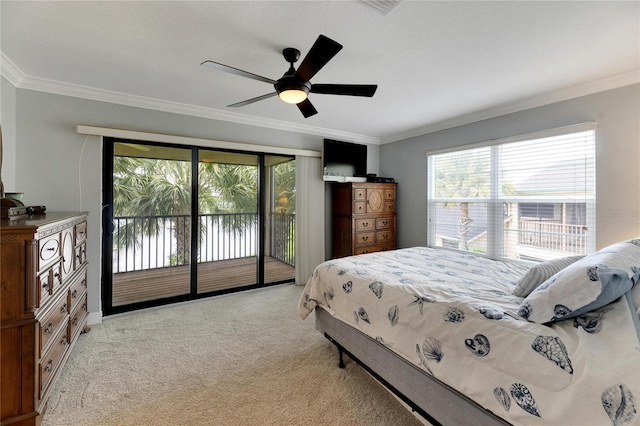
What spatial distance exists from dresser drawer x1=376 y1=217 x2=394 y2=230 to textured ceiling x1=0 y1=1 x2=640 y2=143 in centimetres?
192

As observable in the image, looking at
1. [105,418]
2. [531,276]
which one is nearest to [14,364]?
[105,418]

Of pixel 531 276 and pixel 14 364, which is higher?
pixel 531 276

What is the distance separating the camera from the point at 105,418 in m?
1.57

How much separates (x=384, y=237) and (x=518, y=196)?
75.9 inches

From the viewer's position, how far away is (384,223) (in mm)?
4445

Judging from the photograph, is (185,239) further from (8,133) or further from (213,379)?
(213,379)

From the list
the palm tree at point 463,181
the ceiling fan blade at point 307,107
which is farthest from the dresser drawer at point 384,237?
the ceiling fan blade at point 307,107

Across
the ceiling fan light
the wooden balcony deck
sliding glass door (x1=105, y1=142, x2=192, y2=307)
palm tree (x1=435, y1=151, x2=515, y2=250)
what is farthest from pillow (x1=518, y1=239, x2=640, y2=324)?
sliding glass door (x1=105, y1=142, x2=192, y2=307)

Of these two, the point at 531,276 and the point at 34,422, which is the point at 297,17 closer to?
the point at 531,276

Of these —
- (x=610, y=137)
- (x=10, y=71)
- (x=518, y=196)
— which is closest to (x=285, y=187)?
(x=10, y=71)

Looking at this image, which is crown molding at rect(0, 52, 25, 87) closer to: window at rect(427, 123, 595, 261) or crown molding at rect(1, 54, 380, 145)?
crown molding at rect(1, 54, 380, 145)

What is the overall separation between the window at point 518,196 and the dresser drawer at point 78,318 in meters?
4.31

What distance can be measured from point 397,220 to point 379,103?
2.24 m

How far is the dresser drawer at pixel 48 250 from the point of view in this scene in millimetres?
1495
